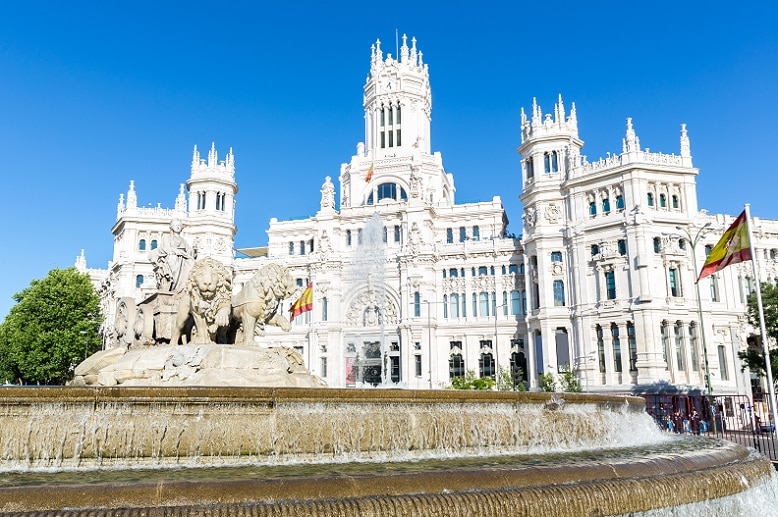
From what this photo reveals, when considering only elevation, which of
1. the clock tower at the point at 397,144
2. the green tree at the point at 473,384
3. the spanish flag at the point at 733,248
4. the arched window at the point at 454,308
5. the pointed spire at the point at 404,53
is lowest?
the green tree at the point at 473,384

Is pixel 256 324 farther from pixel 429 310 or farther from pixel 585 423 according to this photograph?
pixel 429 310

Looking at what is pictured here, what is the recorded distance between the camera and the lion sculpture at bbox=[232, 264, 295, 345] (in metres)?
17.9

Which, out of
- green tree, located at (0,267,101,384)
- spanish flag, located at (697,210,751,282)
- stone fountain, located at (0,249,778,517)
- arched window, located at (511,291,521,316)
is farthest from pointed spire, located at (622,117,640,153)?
green tree, located at (0,267,101,384)

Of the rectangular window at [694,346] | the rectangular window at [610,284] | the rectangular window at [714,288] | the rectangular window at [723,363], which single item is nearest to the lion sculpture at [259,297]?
the rectangular window at [610,284]

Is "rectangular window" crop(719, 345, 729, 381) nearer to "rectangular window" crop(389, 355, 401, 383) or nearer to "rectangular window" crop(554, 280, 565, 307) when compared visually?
"rectangular window" crop(554, 280, 565, 307)

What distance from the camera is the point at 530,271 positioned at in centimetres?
6191

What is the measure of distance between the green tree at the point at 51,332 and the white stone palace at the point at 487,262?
20.4ft

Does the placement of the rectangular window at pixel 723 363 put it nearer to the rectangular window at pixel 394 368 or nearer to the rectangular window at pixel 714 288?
the rectangular window at pixel 714 288

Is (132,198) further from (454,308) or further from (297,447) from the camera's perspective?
(297,447)

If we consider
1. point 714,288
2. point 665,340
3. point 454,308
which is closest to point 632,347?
point 665,340

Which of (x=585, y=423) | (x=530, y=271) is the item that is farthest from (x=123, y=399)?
(x=530, y=271)

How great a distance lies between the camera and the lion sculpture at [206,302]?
55.0 ft

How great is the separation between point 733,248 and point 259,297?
17359mm

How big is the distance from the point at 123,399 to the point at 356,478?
5308mm
